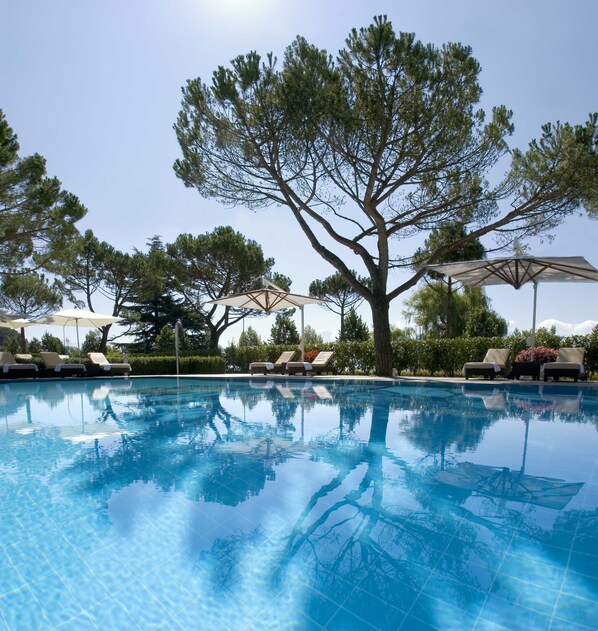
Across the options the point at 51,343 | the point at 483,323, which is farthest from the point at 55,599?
the point at 51,343

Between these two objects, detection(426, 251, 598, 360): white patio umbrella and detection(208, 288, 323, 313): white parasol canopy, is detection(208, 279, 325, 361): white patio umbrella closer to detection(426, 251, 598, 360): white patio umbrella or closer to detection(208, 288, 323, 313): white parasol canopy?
detection(208, 288, 323, 313): white parasol canopy

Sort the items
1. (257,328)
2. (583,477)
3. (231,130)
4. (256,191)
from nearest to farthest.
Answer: (583,477) < (231,130) < (256,191) < (257,328)

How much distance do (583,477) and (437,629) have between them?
2793mm

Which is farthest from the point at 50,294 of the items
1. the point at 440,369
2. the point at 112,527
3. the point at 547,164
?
the point at 112,527

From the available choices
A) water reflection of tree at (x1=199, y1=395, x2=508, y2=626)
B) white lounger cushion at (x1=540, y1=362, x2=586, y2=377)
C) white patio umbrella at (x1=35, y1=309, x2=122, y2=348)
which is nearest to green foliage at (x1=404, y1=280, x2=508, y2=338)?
white lounger cushion at (x1=540, y1=362, x2=586, y2=377)

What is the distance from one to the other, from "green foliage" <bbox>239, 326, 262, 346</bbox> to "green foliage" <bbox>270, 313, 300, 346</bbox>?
202 cm

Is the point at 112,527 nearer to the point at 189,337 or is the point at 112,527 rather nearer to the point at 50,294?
the point at 50,294

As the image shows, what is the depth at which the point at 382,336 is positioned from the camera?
14148mm

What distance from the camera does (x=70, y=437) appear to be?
621cm

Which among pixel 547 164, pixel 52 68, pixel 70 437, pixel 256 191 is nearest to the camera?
pixel 70 437

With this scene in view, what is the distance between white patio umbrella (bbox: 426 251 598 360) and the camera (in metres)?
10.9

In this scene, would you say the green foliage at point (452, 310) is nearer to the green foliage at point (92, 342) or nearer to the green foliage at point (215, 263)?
the green foliage at point (215, 263)

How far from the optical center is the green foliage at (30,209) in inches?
568

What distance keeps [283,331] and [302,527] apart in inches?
815
